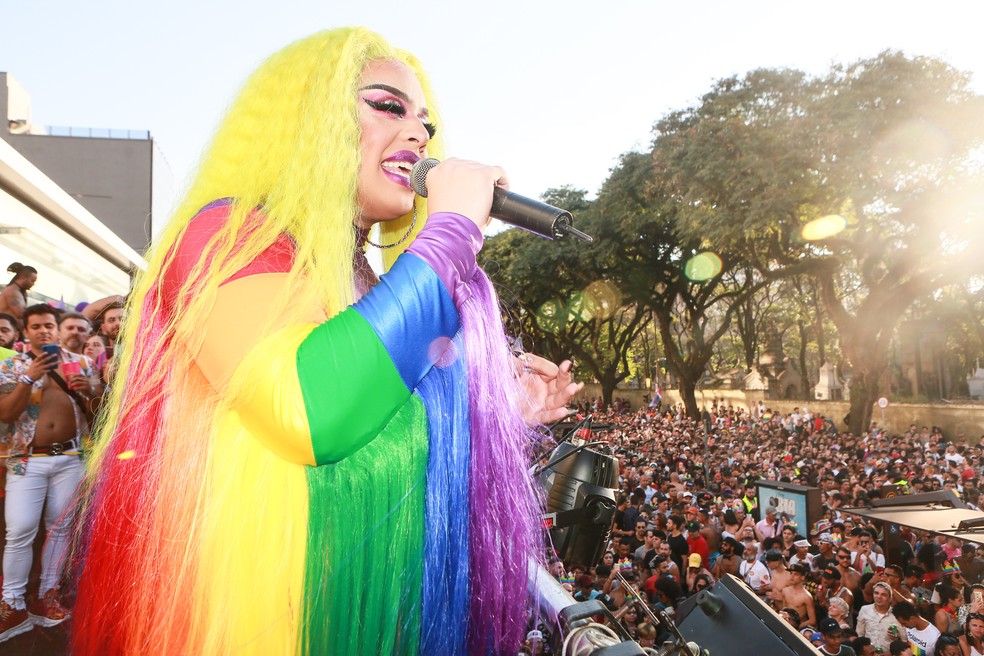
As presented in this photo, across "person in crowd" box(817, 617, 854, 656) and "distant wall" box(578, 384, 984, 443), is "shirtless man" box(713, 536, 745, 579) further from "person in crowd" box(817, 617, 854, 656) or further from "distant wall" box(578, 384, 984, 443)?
"distant wall" box(578, 384, 984, 443)

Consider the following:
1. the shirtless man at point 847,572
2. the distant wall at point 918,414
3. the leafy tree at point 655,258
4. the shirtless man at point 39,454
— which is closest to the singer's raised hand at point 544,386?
the shirtless man at point 39,454

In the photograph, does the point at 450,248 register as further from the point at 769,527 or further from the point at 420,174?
the point at 769,527

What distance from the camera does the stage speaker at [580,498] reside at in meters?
2.72

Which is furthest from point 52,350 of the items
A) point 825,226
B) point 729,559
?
point 825,226

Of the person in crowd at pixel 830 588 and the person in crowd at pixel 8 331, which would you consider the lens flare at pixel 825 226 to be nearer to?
the person in crowd at pixel 830 588

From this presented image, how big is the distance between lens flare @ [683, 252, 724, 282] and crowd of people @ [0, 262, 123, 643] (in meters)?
23.8

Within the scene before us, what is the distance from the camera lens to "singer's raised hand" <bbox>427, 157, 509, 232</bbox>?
1.03 metres

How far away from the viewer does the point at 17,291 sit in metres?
4.94

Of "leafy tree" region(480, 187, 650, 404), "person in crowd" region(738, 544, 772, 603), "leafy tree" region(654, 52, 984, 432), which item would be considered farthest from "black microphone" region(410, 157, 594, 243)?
"leafy tree" region(480, 187, 650, 404)

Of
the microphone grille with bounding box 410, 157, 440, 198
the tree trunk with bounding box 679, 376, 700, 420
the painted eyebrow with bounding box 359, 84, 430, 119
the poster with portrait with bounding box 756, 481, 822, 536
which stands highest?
the painted eyebrow with bounding box 359, 84, 430, 119

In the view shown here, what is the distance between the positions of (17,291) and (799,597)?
768cm

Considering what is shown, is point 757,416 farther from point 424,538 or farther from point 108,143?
point 424,538

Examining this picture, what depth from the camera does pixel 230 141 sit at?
122cm

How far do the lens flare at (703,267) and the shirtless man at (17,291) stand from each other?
23048mm
